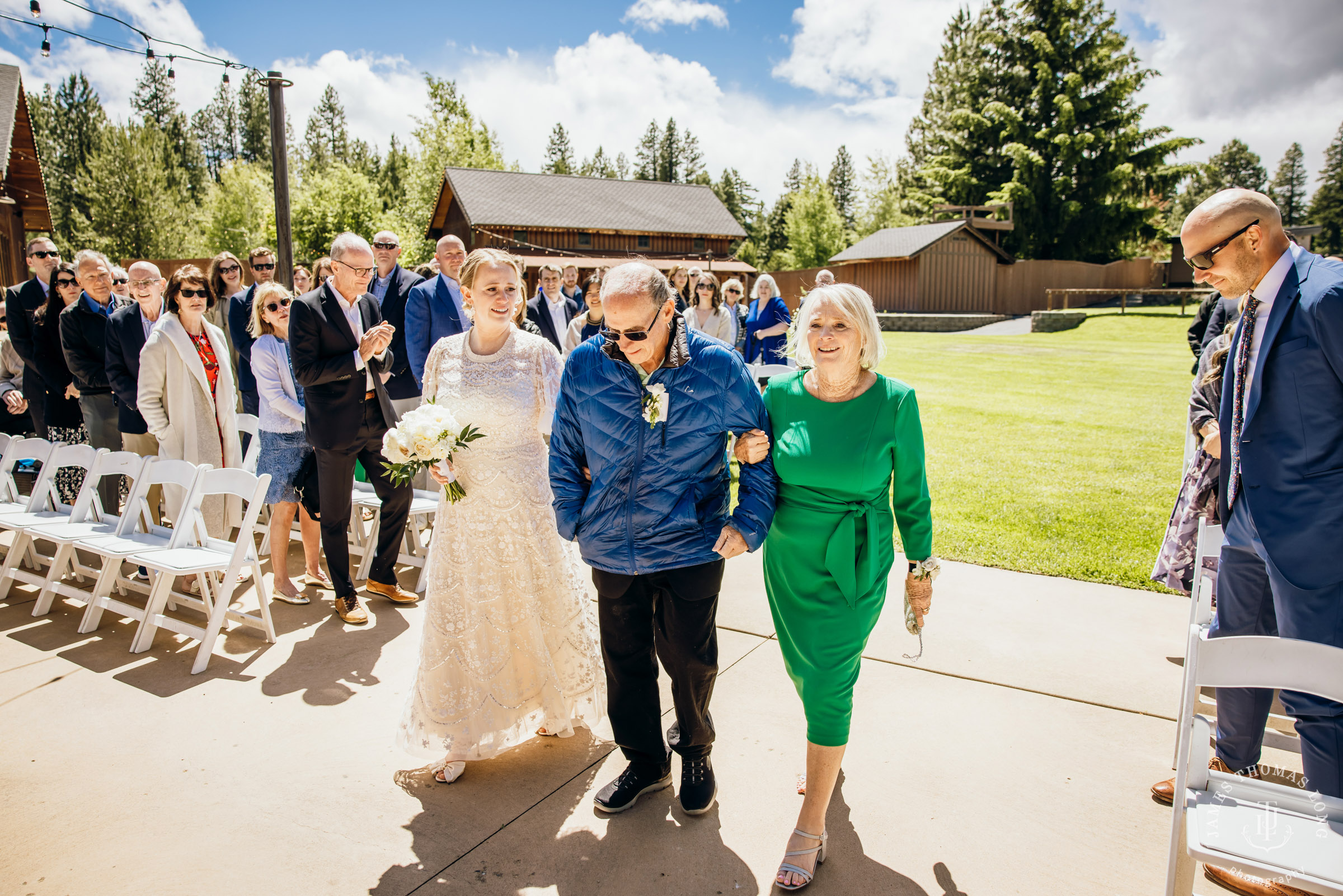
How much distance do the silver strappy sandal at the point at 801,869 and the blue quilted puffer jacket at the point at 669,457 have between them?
992 millimetres

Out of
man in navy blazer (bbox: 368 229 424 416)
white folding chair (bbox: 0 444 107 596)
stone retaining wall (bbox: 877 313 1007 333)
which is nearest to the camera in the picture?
white folding chair (bbox: 0 444 107 596)

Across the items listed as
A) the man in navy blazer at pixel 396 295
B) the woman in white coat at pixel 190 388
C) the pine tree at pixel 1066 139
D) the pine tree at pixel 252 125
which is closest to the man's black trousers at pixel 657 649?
the woman in white coat at pixel 190 388

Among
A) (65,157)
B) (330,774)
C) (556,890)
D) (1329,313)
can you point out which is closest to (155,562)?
(330,774)

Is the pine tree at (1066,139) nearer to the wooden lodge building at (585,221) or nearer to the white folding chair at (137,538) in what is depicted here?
the wooden lodge building at (585,221)

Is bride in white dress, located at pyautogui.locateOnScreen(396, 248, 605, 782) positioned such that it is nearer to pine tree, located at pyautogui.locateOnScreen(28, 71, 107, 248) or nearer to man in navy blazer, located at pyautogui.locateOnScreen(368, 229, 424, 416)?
man in navy blazer, located at pyautogui.locateOnScreen(368, 229, 424, 416)

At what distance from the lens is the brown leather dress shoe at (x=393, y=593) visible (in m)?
5.23

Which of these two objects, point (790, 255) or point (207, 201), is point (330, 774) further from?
point (207, 201)

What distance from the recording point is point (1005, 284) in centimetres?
3950

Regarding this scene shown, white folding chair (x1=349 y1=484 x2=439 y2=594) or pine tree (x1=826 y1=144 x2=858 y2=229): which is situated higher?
pine tree (x1=826 y1=144 x2=858 y2=229)

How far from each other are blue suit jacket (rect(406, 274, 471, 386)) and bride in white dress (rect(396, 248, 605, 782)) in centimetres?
265

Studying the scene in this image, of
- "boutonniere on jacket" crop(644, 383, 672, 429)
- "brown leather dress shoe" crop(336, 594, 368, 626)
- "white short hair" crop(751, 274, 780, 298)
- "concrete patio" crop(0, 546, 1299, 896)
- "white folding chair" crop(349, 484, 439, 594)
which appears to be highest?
"white short hair" crop(751, 274, 780, 298)

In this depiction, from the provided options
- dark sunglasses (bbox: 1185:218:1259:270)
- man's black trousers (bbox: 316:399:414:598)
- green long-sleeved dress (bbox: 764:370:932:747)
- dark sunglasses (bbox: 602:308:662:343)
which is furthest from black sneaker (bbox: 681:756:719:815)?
man's black trousers (bbox: 316:399:414:598)

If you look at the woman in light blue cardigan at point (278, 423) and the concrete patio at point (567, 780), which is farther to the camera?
the woman in light blue cardigan at point (278, 423)

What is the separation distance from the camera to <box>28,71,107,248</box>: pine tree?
54.4 metres
